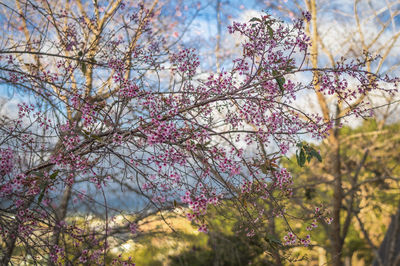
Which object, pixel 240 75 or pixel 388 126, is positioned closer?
pixel 240 75

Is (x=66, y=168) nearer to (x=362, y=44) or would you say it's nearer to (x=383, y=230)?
(x=362, y=44)

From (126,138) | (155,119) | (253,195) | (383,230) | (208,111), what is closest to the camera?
(155,119)

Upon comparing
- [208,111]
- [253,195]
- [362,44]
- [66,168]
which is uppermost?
[362,44]

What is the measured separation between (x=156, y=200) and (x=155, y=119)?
2.05ft

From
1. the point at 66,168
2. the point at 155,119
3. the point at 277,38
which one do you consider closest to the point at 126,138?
the point at 155,119

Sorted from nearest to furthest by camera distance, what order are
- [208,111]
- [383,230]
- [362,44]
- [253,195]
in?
1. [253,195]
2. [208,111]
3. [362,44]
4. [383,230]

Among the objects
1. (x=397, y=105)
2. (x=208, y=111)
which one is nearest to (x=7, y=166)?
(x=208, y=111)

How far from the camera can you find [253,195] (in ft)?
6.34

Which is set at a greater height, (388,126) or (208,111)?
(388,126)

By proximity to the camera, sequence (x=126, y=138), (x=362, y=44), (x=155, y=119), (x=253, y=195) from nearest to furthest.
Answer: (x=155, y=119), (x=126, y=138), (x=253, y=195), (x=362, y=44)

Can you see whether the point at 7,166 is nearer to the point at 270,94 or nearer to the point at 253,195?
the point at 253,195

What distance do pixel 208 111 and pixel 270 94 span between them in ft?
1.22

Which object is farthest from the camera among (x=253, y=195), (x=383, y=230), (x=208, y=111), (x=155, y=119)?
(x=383, y=230)

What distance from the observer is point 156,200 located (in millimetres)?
2055
